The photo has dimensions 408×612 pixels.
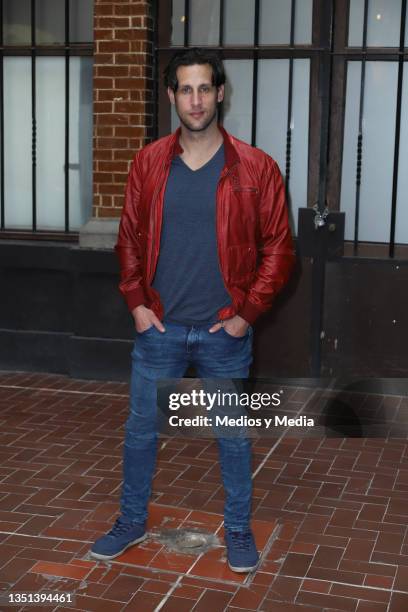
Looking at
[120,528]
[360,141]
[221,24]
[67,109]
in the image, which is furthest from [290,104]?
[120,528]

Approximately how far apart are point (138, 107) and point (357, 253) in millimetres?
1975

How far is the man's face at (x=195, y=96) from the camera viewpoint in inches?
165

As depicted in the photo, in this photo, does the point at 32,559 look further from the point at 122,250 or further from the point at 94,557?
the point at 122,250

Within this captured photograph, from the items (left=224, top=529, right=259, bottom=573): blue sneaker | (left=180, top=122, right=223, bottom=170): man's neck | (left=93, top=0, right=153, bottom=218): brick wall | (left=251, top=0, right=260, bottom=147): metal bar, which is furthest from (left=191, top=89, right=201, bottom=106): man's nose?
(left=251, top=0, right=260, bottom=147): metal bar

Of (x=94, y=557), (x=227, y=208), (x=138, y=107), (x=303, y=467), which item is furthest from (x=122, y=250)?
(x=138, y=107)

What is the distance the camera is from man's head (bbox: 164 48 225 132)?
418 centimetres

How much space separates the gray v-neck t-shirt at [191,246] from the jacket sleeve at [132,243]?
184mm

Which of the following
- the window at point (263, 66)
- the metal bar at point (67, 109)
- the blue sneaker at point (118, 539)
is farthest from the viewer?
the metal bar at point (67, 109)

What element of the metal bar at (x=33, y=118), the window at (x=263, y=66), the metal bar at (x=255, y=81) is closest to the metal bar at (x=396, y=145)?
the window at (x=263, y=66)

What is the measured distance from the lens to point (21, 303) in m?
8.03

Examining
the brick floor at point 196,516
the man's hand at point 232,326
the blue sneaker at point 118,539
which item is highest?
the man's hand at point 232,326

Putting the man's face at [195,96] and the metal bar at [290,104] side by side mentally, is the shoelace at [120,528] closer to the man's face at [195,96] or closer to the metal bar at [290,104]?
the man's face at [195,96]

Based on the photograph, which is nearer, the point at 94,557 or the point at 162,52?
the point at 94,557

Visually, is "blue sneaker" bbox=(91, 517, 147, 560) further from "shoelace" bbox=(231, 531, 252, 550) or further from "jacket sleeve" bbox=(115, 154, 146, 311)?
"jacket sleeve" bbox=(115, 154, 146, 311)
